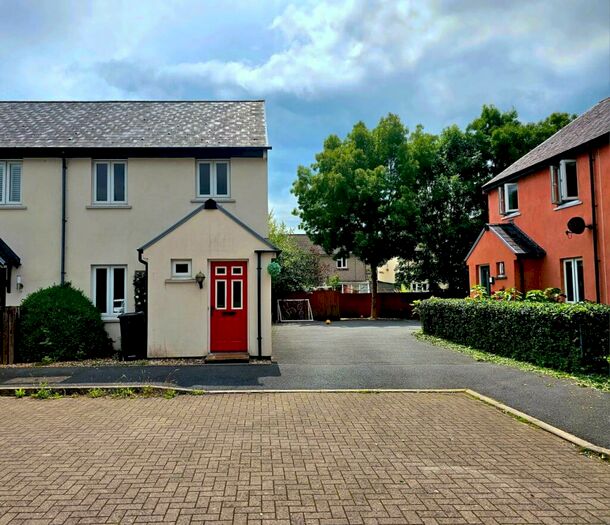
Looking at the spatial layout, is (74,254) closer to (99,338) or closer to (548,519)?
(99,338)

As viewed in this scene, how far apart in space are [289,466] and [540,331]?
334 inches

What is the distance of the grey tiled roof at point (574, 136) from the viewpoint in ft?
53.9

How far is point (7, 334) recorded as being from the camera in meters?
13.0

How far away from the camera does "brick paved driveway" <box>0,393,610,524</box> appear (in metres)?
4.54

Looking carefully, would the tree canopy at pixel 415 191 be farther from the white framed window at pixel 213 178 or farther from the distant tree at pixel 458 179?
the white framed window at pixel 213 178

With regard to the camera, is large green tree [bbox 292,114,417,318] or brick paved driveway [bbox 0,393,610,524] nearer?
brick paved driveway [bbox 0,393,610,524]

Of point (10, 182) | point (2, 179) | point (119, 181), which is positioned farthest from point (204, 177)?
point (2, 179)

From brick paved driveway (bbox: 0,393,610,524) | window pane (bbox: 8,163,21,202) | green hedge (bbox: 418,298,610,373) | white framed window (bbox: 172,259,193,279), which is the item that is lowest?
brick paved driveway (bbox: 0,393,610,524)

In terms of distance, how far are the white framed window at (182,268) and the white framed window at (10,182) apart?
18.4 ft

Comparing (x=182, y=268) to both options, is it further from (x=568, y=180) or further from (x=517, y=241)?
(x=568, y=180)

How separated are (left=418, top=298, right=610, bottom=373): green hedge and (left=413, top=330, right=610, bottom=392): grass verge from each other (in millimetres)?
185

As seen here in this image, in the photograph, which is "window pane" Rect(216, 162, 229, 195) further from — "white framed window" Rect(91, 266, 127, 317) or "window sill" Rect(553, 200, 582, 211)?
"window sill" Rect(553, 200, 582, 211)

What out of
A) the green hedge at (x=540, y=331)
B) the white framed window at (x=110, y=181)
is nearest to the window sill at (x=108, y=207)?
the white framed window at (x=110, y=181)

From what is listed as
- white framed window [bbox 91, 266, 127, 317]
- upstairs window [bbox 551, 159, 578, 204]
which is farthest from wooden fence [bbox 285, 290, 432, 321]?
white framed window [bbox 91, 266, 127, 317]
